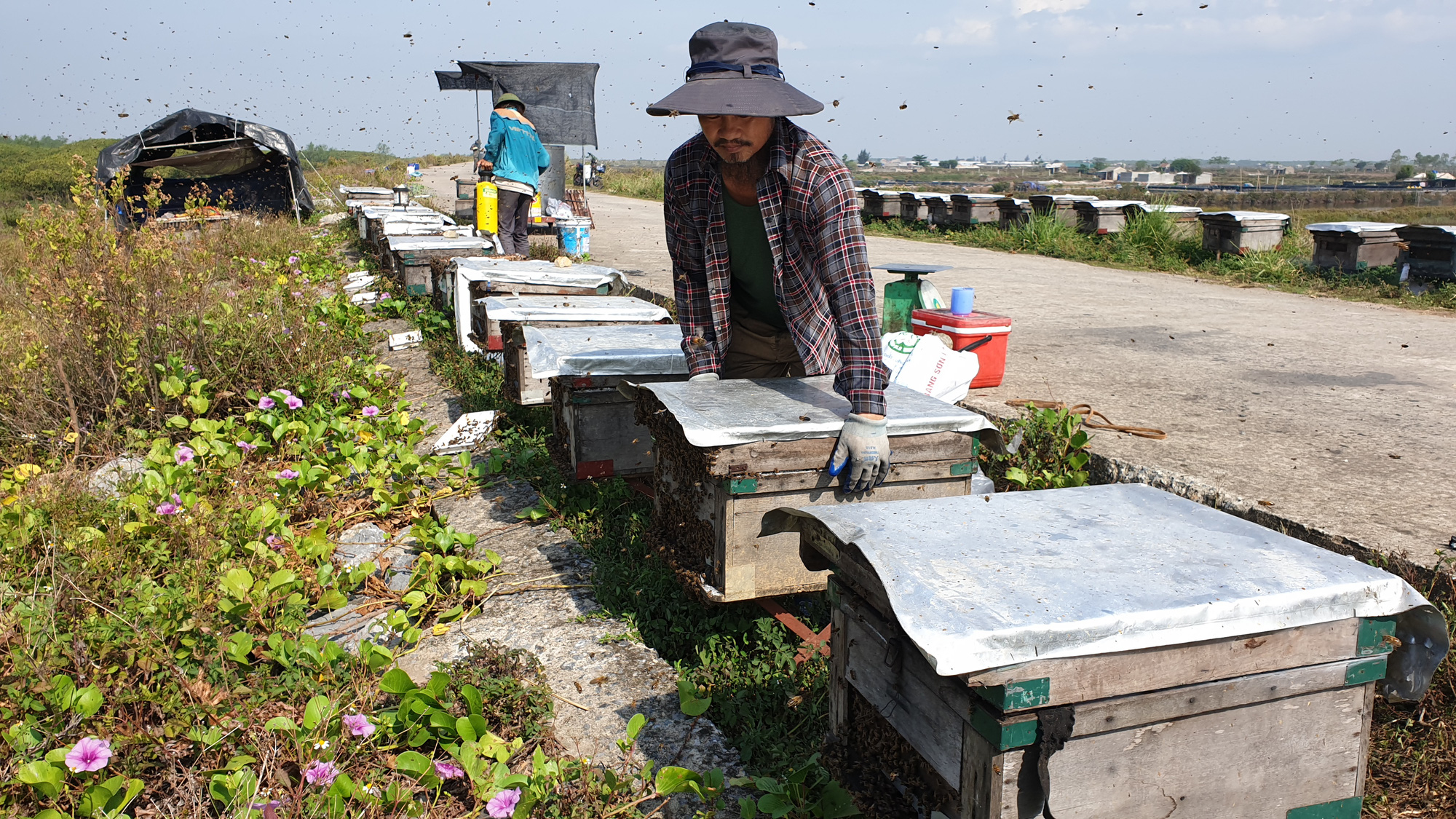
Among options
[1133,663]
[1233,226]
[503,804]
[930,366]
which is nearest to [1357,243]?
[1233,226]

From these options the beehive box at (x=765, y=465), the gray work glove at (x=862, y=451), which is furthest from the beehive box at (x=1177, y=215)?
the gray work glove at (x=862, y=451)

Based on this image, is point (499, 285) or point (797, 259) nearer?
point (797, 259)

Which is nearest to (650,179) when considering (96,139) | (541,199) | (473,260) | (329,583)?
(96,139)

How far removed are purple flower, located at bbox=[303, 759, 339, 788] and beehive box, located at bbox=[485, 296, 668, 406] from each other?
2.63 metres

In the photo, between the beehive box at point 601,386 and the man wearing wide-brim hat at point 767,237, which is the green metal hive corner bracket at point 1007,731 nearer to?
the man wearing wide-brim hat at point 767,237

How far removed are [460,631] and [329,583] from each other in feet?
1.99

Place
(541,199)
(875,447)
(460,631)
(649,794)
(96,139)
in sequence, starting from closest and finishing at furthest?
(649,794) < (875,447) < (460,631) < (541,199) < (96,139)

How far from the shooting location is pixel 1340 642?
66.1 inches

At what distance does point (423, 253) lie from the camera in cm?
873

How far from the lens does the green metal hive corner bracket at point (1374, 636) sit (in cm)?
168

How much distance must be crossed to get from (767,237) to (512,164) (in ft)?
23.9

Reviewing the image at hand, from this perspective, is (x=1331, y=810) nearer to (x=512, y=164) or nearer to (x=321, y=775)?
(x=321, y=775)

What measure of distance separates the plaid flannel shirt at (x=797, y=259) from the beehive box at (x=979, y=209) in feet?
51.8

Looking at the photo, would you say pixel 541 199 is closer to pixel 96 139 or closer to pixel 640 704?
pixel 640 704
